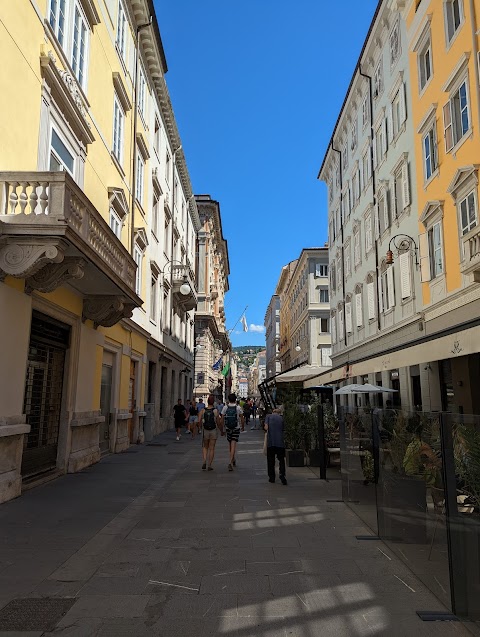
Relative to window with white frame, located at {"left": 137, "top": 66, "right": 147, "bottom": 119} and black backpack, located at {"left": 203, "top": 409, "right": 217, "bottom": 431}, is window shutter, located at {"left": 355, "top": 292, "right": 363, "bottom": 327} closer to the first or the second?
window with white frame, located at {"left": 137, "top": 66, "right": 147, "bottom": 119}

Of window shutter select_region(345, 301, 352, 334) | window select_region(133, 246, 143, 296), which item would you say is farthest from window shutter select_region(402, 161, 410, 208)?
window shutter select_region(345, 301, 352, 334)

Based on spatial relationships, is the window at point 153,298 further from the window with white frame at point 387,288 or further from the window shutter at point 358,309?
→ the window shutter at point 358,309

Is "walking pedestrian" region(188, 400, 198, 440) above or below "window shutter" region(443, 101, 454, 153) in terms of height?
below

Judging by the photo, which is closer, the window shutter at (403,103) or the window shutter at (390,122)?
the window shutter at (403,103)

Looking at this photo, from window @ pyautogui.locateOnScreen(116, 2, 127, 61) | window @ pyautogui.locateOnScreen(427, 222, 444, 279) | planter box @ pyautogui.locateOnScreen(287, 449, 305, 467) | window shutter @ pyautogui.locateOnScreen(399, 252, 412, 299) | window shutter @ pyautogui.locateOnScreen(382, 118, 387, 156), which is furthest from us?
window shutter @ pyautogui.locateOnScreen(382, 118, 387, 156)

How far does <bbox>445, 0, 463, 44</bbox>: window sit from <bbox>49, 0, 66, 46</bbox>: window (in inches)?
471

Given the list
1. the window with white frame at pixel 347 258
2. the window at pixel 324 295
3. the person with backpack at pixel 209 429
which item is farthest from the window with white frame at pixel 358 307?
the window at pixel 324 295

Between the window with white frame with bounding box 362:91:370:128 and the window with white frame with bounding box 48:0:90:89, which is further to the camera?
the window with white frame with bounding box 362:91:370:128

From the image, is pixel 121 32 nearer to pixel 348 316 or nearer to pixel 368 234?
pixel 368 234

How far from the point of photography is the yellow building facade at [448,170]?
1500cm

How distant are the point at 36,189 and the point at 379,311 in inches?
770

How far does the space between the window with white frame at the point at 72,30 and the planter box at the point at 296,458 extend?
1047 cm

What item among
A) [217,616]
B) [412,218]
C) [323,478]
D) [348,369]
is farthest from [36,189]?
[412,218]

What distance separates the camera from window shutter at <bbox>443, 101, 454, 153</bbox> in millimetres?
16562
